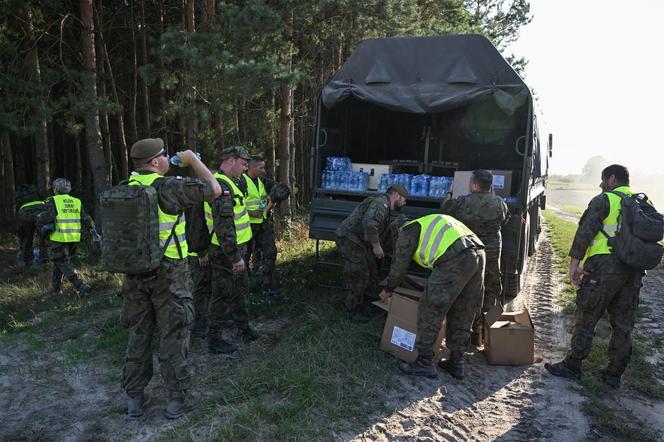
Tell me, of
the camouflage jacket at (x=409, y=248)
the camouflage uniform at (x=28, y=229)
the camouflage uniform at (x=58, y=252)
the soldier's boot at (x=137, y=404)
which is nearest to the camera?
the soldier's boot at (x=137, y=404)

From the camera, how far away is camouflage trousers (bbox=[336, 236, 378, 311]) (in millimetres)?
5359

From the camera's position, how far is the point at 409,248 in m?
4.04

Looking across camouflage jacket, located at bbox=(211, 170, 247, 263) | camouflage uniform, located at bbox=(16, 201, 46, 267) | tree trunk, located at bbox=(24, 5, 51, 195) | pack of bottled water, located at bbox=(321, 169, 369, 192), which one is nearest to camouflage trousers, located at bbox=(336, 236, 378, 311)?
pack of bottled water, located at bbox=(321, 169, 369, 192)

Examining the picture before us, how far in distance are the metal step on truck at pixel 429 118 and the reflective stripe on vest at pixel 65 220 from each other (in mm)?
3434

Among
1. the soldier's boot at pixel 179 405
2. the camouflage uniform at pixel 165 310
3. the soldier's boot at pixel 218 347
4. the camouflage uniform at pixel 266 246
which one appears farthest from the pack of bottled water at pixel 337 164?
the soldier's boot at pixel 179 405

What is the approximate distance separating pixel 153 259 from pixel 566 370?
3595mm

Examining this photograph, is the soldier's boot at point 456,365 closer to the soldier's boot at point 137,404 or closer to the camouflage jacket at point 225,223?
the camouflage jacket at point 225,223

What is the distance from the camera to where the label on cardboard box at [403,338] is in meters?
4.25

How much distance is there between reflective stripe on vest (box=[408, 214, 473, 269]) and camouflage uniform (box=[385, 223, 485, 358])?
0.04 m

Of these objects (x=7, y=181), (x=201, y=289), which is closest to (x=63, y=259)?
(x=201, y=289)

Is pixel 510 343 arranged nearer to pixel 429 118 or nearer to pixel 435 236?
pixel 435 236

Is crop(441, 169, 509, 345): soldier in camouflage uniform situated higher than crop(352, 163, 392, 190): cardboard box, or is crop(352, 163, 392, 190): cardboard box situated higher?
crop(352, 163, 392, 190): cardboard box

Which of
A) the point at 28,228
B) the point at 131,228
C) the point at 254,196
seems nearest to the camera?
the point at 131,228

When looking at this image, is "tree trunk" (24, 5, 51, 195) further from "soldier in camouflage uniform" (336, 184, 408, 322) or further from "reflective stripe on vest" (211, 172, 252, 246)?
"soldier in camouflage uniform" (336, 184, 408, 322)
